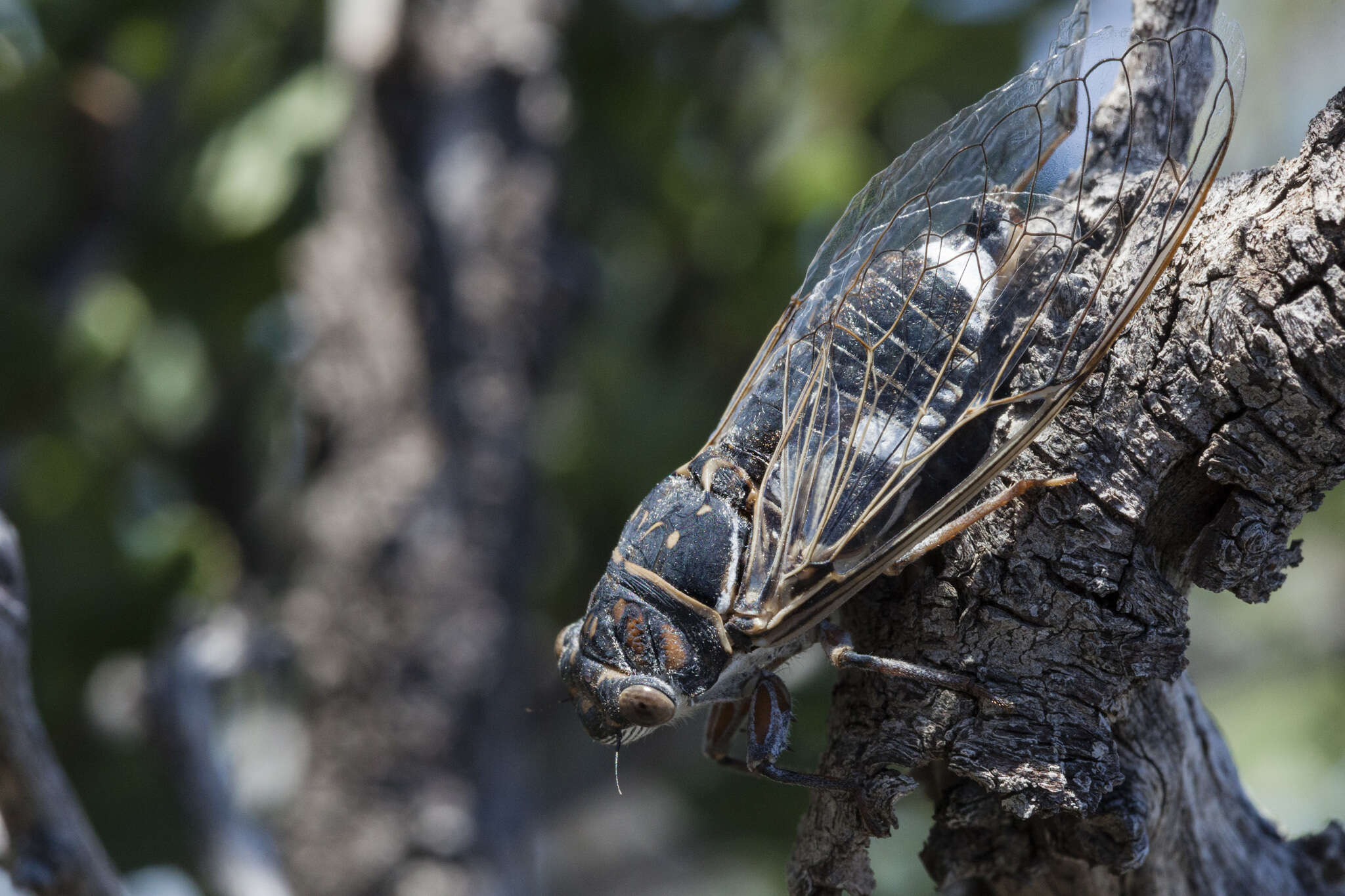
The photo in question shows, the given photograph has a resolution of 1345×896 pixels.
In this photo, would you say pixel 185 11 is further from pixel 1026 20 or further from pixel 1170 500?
pixel 1170 500

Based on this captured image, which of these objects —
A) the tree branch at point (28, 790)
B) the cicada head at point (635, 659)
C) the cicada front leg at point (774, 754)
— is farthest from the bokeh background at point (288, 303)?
the cicada head at point (635, 659)

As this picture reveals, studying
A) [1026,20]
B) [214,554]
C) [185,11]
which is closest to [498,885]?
[214,554]

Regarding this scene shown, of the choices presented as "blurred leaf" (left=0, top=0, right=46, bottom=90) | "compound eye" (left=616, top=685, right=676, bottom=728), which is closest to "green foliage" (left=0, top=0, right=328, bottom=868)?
"blurred leaf" (left=0, top=0, right=46, bottom=90)

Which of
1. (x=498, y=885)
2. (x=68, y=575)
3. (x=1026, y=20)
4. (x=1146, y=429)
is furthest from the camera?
(x=1026, y=20)

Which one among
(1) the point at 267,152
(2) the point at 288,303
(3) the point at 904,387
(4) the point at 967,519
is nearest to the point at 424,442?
(2) the point at 288,303

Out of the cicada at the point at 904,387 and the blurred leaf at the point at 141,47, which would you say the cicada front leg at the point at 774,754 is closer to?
the cicada at the point at 904,387

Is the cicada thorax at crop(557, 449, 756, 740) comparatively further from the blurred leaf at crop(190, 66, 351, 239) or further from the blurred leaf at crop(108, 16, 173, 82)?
the blurred leaf at crop(108, 16, 173, 82)
